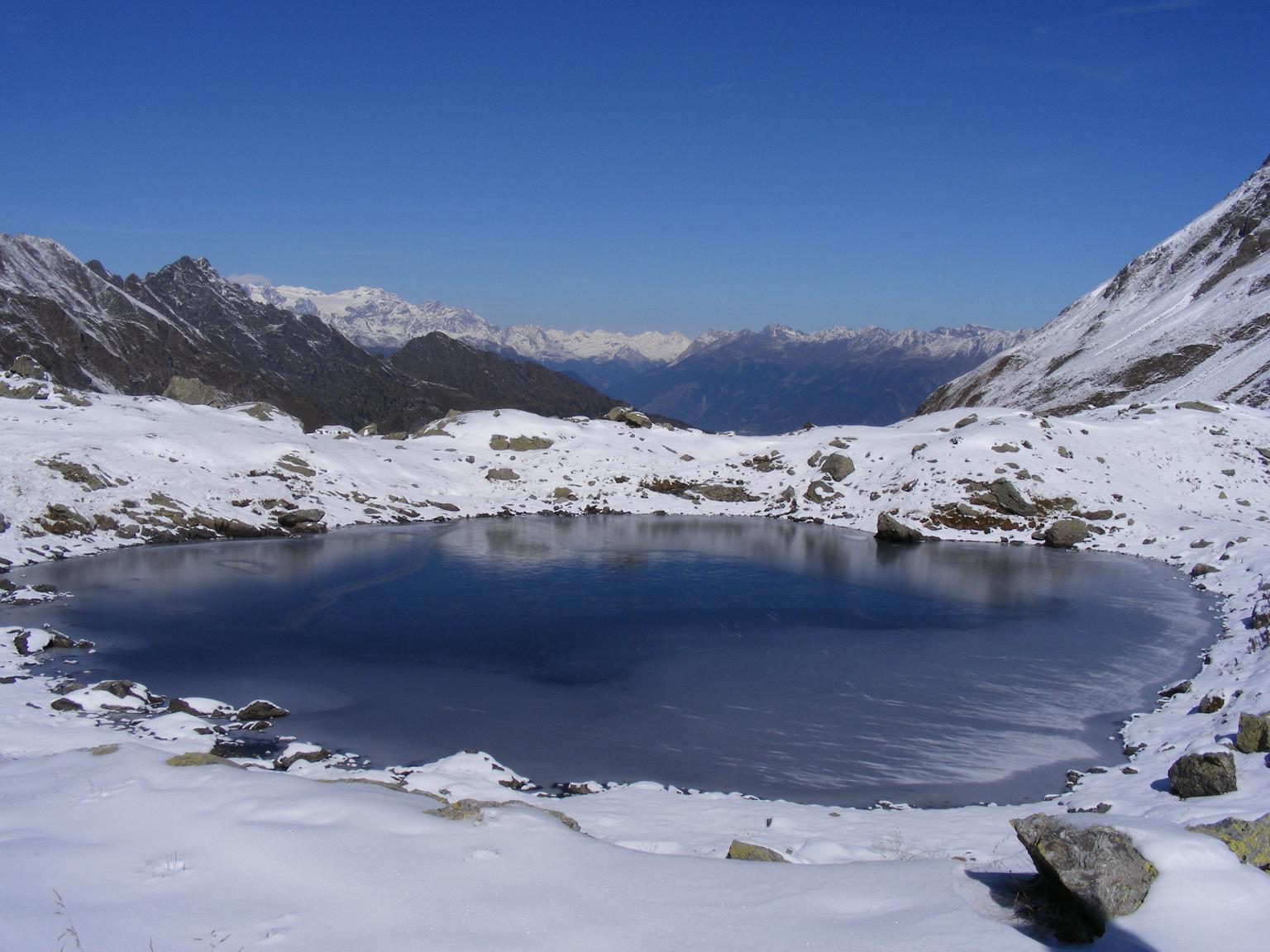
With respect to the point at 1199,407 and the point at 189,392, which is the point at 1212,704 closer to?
the point at 1199,407

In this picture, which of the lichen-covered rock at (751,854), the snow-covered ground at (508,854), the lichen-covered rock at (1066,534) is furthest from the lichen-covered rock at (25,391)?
the lichen-covered rock at (1066,534)

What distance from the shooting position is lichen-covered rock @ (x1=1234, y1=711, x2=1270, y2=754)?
14.5 m

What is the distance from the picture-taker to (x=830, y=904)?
24.7 ft

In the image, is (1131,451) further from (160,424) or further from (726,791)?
(160,424)

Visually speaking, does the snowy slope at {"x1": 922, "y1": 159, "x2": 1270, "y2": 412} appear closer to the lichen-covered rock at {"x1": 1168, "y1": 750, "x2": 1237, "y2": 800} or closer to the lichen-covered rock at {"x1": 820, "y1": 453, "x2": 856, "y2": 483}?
the lichen-covered rock at {"x1": 820, "y1": 453, "x2": 856, "y2": 483}

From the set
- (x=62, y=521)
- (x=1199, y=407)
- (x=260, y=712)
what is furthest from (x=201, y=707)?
(x=1199, y=407)

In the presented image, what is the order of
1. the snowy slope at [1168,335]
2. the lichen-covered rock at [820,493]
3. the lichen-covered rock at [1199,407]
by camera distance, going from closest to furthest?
the lichen-covered rock at [1199,407]
the lichen-covered rock at [820,493]
the snowy slope at [1168,335]

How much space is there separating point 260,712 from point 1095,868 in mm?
16247

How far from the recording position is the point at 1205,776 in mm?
13492

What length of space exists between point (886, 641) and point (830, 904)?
19748mm

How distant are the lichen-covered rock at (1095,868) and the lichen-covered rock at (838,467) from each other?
53188 millimetres

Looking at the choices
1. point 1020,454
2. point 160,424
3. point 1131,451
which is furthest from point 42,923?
point 1131,451

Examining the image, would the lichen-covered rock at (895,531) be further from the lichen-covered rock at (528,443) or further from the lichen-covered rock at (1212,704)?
the lichen-covered rock at (1212,704)

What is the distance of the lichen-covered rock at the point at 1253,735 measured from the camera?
1451cm
